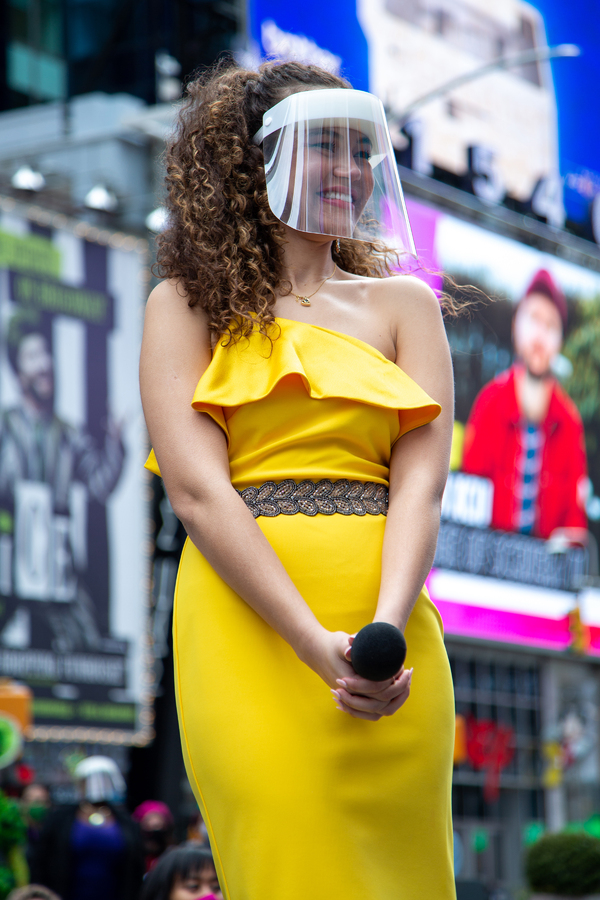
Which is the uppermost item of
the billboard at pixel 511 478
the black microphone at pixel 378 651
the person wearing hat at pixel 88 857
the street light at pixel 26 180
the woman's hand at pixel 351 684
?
the black microphone at pixel 378 651

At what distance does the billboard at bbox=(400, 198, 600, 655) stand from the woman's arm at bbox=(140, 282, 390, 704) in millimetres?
15866

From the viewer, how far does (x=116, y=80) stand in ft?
58.8

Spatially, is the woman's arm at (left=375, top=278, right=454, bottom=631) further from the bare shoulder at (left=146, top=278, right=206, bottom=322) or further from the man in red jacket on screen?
the man in red jacket on screen

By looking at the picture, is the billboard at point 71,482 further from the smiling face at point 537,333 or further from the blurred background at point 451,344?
the smiling face at point 537,333

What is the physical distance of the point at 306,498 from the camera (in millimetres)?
1670

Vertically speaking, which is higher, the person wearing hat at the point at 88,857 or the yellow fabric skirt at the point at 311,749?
the yellow fabric skirt at the point at 311,749

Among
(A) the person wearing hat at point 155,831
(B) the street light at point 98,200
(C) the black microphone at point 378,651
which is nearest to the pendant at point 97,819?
(A) the person wearing hat at point 155,831

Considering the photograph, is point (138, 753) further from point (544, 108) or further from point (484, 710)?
point (544, 108)

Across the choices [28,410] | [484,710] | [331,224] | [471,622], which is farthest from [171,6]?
[331,224]

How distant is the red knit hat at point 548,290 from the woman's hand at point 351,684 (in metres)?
19.4

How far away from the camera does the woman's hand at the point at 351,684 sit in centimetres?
147

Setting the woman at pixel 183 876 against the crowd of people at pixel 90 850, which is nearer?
the woman at pixel 183 876

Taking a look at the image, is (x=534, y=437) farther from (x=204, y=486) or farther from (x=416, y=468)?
(x=204, y=486)

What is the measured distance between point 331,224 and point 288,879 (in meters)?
0.88
